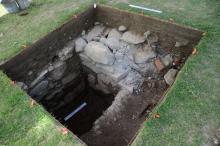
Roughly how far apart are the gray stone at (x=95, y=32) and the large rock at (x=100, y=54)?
371 mm

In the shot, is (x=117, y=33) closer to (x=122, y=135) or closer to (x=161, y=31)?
(x=161, y=31)

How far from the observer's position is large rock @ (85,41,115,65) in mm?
4910

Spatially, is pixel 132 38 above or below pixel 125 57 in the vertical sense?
above

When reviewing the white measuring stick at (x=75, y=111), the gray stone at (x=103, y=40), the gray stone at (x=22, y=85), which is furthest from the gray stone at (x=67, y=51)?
the white measuring stick at (x=75, y=111)

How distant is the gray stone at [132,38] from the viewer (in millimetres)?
4938

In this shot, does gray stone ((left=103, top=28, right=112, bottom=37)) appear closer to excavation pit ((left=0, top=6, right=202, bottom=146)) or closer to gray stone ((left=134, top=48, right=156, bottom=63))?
excavation pit ((left=0, top=6, right=202, bottom=146))

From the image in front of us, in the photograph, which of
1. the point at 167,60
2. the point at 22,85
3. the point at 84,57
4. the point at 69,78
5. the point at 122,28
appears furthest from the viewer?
the point at 69,78

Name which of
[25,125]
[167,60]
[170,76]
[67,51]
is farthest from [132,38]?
[25,125]

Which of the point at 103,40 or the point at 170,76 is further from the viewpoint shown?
the point at 103,40

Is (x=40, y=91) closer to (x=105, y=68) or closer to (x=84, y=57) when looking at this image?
(x=84, y=57)

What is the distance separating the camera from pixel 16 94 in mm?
3838

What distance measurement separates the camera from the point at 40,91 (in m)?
5.03

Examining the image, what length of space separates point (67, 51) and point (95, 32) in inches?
32.2

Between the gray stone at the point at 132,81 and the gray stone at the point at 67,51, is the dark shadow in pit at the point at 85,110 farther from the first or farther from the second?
the gray stone at the point at 67,51
